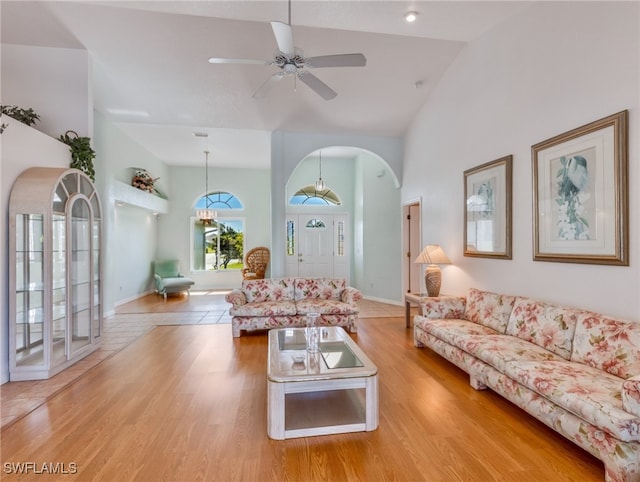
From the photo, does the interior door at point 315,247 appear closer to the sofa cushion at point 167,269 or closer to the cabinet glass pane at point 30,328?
the sofa cushion at point 167,269

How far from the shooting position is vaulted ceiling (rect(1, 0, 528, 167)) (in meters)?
3.23

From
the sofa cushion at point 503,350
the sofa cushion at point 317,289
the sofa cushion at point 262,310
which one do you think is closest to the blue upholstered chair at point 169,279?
the sofa cushion at point 262,310

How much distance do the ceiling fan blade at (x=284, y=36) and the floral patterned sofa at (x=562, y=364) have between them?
3021 mm

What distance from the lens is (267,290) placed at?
4.83 meters

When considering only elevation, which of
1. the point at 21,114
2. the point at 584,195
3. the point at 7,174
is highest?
the point at 21,114

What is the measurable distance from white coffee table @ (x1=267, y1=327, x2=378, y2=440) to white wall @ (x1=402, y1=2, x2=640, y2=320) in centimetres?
199

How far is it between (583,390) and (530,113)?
2.62m

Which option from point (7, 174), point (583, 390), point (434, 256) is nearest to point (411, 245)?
point (434, 256)

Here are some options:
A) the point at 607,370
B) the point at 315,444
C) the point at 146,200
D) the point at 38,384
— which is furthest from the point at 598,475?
the point at 146,200

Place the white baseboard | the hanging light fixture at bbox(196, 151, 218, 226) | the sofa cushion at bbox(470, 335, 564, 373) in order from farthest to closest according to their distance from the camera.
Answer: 1. the hanging light fixture at bbox(196, 151, 218, 226)
2. the white baseboard
3. the sofa cushion at bbox(470, 335, 564, 373)

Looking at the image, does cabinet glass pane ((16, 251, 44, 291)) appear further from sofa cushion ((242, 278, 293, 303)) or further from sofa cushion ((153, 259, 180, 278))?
sofa cushion ((153, 259, 180, 278))

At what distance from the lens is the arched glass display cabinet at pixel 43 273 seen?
289 cm

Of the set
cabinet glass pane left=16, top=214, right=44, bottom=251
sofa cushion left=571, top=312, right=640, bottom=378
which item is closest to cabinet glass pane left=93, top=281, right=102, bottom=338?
cabinet glass pane left=16, top=214, right=44, bottom=251

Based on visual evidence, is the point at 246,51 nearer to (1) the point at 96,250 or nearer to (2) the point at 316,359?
(1) the point at 96,250
